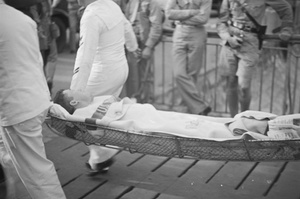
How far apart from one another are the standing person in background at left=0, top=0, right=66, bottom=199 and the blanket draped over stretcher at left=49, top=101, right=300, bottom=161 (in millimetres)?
502

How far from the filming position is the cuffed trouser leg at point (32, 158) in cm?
383

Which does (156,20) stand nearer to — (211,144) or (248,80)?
(248,80)

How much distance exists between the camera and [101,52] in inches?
197

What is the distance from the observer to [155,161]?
17.9 ft

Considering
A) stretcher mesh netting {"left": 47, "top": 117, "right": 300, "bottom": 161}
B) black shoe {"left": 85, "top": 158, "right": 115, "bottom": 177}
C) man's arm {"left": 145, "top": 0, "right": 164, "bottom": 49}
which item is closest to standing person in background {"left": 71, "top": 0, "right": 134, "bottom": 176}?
black shoe {"left": 85, "top": 158, "right": 115, "bottom": 177}

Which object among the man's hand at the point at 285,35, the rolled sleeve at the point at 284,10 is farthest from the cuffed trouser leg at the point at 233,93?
the rolled sleeve at the point at 284,10

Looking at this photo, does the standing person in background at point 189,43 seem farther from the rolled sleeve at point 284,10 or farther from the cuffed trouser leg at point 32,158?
the cuffed trouser leg at point 32,158

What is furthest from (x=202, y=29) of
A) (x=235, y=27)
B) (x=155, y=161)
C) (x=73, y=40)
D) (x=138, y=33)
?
(x=73, y=40)

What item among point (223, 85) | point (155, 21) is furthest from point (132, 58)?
point (223, 85)

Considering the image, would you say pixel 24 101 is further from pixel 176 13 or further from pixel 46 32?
pixel 46 32

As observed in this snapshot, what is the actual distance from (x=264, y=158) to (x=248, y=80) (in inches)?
89.0

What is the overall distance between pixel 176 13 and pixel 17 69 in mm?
3098

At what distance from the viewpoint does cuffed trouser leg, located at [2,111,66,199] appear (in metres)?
3.83

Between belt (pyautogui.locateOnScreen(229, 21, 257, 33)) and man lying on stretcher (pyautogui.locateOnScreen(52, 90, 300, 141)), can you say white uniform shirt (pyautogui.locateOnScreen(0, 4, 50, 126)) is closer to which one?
man lying on stretcher (pyautogui.locateOnScreen(52, 90, 300, 141))
